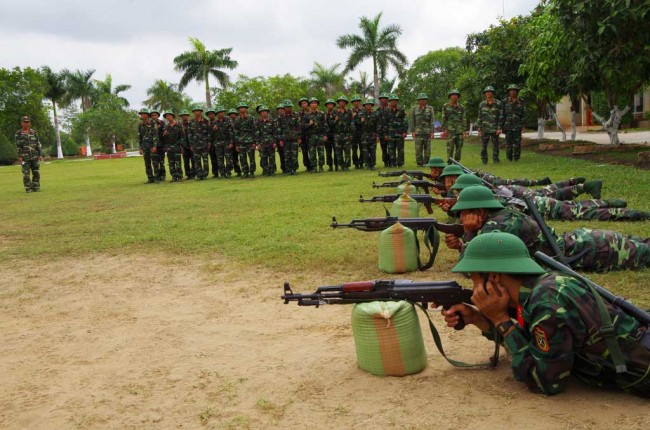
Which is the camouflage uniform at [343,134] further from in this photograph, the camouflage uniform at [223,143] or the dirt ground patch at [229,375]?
the dirt ground patch at [229,375]

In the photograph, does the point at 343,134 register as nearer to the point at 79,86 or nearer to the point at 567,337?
the point at 567,337

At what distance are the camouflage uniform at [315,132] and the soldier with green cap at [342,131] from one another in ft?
1.17

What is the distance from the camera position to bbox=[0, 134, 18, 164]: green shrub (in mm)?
45375

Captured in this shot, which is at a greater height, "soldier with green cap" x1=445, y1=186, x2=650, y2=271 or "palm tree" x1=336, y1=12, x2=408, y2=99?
"palm tree" x1=336, y1=12, x2=408, y2=99

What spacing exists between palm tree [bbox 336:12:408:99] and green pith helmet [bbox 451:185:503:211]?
4162 centimetres

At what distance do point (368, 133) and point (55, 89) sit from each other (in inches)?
1896

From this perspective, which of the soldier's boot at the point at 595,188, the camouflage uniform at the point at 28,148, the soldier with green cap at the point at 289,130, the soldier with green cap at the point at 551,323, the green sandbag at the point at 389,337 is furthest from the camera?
the soldier with green cap at the point at 289,130

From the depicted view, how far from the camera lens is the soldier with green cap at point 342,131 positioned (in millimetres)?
17906

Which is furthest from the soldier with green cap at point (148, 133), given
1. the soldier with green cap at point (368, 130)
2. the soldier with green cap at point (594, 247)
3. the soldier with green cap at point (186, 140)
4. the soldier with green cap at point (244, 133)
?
the soldier with green cap at point (594, 247)

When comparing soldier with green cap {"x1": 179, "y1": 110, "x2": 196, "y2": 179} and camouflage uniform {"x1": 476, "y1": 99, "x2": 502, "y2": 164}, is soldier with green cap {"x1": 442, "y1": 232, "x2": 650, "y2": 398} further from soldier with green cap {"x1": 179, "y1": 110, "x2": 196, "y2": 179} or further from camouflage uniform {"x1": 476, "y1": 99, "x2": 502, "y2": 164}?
soldier with green cap {"x1": 179, "y1": 110, "x2": 196, "y2": 179}

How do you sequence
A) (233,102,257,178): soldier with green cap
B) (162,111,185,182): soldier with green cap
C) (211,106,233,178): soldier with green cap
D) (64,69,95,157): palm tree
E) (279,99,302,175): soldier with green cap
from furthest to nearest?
(64,69,95,157): palm tree, (162,111,185,182): soldier with green cap, (211,106,233,178): soldier with green cap, (233,102,257,178): soldier with green cap, (279,99,302,175): soldier with green cap

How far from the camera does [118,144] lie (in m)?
69.5

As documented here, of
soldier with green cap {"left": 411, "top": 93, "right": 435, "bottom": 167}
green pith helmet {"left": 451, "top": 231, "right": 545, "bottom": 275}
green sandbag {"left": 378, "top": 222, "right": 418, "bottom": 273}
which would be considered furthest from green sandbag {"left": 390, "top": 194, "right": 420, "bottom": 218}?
soldier with green cap {"left": 411, "top": 93, "right": 435, "bottom": 167}

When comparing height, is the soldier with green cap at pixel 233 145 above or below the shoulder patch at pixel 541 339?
above
